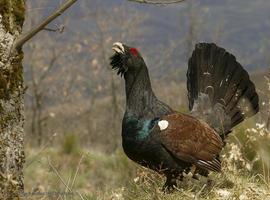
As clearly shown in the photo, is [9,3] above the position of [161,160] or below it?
above

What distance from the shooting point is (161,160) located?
16.2 ft

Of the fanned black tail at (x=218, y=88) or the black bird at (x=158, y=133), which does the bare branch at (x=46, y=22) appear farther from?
the fanned black tail at (x=218, y=88)

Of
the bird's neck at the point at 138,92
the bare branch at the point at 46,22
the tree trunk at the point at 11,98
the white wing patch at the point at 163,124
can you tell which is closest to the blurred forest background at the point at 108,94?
the bare branch at the point at 46,22

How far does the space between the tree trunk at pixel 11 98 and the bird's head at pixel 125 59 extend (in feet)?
3.95

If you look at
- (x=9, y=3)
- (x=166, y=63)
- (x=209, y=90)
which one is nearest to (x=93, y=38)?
(x=166, y=63)

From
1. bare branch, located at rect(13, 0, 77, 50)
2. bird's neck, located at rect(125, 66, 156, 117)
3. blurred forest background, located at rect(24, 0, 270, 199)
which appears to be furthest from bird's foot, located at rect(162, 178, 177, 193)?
bare branch, located at rect(13, 0, 77, 50)

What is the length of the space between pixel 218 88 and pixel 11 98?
11.1 ft

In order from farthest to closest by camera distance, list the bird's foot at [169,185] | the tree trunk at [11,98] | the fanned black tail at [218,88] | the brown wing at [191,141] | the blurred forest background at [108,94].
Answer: the fanned black tail at [218,88] → the blurred forest background at [108,94] → the bird's foot at [169,185] → the brown wing at [191,141] → the tree trunk at [11,98]

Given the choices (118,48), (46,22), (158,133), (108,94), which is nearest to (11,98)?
(46,22)

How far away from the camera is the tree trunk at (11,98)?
378 centimetres

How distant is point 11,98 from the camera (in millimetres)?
3871

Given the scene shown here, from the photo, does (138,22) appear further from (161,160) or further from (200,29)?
(161,160)

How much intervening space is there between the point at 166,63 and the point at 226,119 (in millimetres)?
22045

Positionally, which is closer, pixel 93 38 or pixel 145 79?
pixel 145 79
